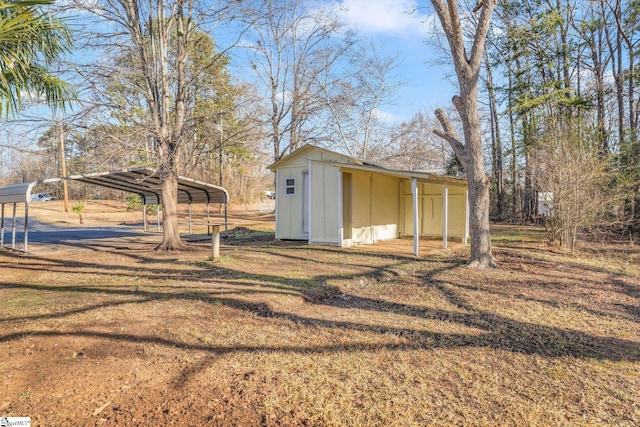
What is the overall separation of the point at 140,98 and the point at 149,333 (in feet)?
25.7

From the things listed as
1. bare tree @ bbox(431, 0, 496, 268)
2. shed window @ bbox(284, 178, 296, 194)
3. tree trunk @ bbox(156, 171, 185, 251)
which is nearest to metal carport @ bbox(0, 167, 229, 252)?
tree trunk @ bbox(156, 171, 185, 251)

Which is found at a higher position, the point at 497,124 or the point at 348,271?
the point at 497,124

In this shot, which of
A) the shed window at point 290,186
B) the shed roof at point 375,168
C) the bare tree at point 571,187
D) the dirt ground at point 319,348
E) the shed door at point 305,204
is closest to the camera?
the dirt ground at point 319,348

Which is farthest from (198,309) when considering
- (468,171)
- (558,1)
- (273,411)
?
(558,1)

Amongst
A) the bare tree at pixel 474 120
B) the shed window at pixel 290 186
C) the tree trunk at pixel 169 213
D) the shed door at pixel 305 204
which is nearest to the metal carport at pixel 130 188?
the tree trunk at pixel 169 213

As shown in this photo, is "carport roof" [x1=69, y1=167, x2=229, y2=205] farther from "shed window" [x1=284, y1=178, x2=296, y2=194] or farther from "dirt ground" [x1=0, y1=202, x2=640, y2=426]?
"dirt ground" [x1=0, y1=202, x2=640, y2=426]

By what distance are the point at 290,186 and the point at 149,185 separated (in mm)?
4699

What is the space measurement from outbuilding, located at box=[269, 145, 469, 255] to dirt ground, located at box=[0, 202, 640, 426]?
14.1 ft

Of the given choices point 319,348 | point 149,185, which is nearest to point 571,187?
point 319,348

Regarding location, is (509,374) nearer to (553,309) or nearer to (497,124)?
(553,309)

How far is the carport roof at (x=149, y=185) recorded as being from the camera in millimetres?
10370

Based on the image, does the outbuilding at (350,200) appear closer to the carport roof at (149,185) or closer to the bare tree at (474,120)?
the bare tree at (474,120)

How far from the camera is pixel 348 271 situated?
7465 millimetres

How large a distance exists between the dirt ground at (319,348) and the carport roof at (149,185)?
3.91 m
